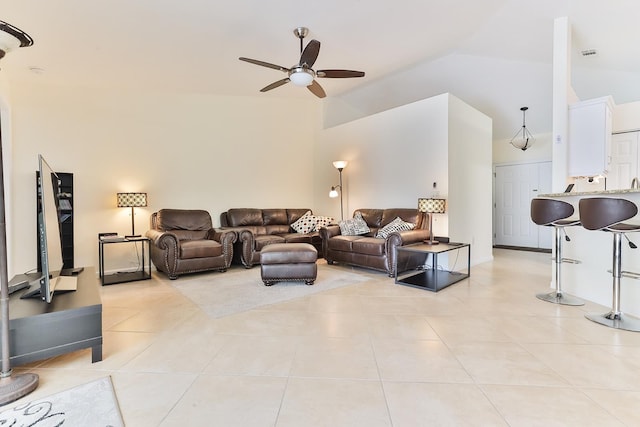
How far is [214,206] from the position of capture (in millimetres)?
5590

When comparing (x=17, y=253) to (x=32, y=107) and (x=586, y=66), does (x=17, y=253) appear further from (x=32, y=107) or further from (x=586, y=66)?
(x=586, y=66)

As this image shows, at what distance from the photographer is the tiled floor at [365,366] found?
1.46 meters

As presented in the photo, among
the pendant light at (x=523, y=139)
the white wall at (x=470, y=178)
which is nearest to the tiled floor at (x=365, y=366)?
the white wall at (x=470, y=178)

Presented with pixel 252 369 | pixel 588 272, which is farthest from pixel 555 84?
pixel 252 369

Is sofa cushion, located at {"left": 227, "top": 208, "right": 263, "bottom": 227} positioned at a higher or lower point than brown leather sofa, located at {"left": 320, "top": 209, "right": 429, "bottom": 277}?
higher

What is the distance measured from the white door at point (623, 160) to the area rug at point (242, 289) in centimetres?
427

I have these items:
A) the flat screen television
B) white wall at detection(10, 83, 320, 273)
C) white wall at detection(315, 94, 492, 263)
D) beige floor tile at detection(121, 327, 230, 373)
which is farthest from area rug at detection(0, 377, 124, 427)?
white wall at detection(315, 94, 492, 263)

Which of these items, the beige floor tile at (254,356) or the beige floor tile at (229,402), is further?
the beige floor tile at (254,356)

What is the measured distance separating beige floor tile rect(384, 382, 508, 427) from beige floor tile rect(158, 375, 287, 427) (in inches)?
23.4

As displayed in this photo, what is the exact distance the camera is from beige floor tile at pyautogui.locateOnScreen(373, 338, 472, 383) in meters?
1.76

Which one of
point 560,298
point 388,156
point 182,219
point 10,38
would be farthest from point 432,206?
point 10,38

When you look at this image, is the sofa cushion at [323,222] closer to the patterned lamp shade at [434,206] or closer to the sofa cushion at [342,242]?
the sofa cushion at [342,242]

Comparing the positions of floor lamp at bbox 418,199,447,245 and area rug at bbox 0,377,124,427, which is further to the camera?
floor lamp at bbox 418,199,447,245

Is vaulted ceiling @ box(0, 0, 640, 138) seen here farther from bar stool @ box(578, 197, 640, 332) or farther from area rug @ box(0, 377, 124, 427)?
area rug @ box(0, 377, 124, 427)
